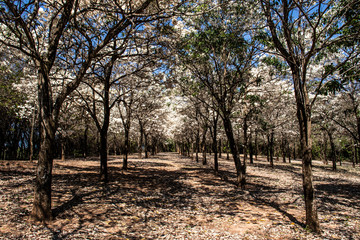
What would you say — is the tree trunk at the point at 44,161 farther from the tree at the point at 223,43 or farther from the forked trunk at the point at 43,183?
the tree at the point at 223,43

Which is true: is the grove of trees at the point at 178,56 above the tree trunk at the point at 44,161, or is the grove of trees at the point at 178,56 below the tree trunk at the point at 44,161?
above

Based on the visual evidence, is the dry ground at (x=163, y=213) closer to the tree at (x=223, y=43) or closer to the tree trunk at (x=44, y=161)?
the tree trunk at (x=44, y=161)

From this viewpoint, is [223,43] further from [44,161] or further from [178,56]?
[44,161]

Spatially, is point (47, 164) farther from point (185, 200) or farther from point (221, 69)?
point (221, 69)

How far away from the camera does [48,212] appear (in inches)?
228

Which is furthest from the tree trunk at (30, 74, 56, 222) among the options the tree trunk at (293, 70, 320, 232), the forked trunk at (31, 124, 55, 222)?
the tree trunk at (293, 70, 320, 232)

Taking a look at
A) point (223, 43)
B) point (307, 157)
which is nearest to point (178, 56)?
point (223, 43)

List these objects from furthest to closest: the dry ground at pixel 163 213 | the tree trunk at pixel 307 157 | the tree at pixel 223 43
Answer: the tree at pixel 223 43, the tree trunk at pixel 307 157, the dry ground at pixel 163 213

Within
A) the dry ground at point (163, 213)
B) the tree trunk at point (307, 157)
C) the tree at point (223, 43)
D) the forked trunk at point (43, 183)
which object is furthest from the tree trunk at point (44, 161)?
the tree trunk at point (307, 157)

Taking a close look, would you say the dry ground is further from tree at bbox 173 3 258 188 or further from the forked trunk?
tree at bbox 173 3 258 188

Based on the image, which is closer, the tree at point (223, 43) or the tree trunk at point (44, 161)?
the tree trunk at point (44, 161)

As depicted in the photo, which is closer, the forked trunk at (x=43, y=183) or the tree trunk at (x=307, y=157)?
the forked trunk at (x=43, y=183)

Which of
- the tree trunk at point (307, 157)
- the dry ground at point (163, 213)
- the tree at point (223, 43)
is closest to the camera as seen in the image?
the dry ground at point (163, 213)

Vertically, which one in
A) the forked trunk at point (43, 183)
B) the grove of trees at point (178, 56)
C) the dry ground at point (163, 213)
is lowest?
the dry ground at point (163, 213)
